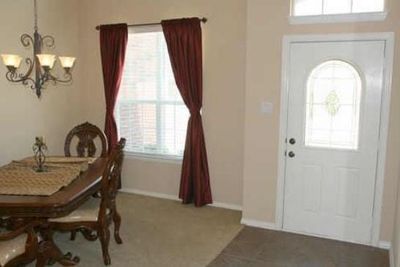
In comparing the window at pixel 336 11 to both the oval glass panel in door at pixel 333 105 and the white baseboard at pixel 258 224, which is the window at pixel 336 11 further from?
the white baseboard at pixel 258 224

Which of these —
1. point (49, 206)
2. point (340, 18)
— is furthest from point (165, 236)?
point (340, 18)

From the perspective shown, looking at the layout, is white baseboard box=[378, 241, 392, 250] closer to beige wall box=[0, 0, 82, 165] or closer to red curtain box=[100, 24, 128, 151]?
red curtain box=[100, 24, 128, 151]

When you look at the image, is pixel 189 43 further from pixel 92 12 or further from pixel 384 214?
pixel 384 214

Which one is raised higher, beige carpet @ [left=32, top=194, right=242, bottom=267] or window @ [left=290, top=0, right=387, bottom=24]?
window @ [left=290, top=0, right=387, bottom=24]

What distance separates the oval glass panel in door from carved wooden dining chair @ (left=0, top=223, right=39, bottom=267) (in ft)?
8.60

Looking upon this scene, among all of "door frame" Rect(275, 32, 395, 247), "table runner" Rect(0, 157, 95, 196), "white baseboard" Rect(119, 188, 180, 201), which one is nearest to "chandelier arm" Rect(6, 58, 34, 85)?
"table runner" Rect(0, 157, 95, 196)

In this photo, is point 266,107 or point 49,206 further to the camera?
point 266,107

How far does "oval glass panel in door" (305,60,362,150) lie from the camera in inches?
142

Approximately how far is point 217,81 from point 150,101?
100cm

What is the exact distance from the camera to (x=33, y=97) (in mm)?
4723

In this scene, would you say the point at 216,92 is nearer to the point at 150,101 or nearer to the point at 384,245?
the point at 150,101

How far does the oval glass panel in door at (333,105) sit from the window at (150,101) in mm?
1690

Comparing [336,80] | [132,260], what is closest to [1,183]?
[132,260]

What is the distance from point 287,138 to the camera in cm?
390
